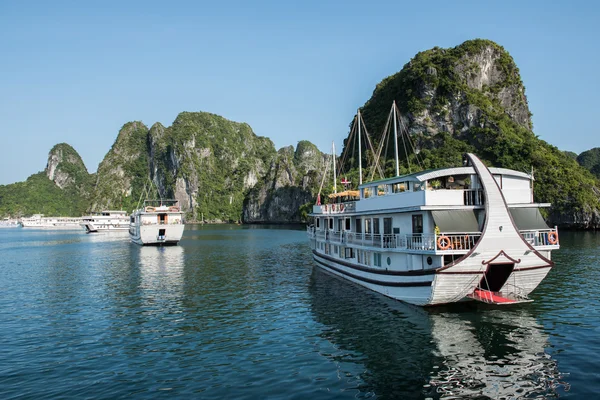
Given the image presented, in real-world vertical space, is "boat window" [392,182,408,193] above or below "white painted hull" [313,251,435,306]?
above

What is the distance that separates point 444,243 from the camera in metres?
22.1

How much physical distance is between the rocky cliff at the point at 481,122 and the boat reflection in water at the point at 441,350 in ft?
297

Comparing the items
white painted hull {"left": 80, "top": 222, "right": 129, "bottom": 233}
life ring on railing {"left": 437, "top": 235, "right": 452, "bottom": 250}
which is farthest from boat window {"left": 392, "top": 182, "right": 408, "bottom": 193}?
white painted hull {"left": 80, "top": 222, "right": 129, "bottom": 233}

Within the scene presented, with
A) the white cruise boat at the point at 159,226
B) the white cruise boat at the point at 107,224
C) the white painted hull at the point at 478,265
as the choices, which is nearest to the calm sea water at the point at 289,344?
the white painted hull at the point at 478,265

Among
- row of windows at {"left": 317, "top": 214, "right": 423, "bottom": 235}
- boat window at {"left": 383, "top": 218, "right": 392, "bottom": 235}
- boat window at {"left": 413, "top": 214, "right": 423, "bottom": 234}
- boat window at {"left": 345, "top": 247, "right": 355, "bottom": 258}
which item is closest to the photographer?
boat window at {"left": 413, "top": 214, "right": 423, "bottom": 234}

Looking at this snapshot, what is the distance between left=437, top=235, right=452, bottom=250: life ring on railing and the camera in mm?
22031

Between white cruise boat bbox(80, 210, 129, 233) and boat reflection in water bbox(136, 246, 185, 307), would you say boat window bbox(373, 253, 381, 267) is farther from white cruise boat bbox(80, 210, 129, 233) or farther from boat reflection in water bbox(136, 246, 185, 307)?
white cruise boat bbox(80, 210, 129, 233)

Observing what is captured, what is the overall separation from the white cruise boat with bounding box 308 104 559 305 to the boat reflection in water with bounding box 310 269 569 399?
1.21 meters

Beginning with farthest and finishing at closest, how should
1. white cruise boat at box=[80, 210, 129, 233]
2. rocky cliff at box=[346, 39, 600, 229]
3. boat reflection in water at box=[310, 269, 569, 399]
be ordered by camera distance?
white cruise boat at box=[80, 210, 129, 233], rocky cliff at box=[346, 39, 600, 229], boat reflection in water at box=[310, 269, 569, 399]

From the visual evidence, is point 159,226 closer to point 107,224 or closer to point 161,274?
point 161,274

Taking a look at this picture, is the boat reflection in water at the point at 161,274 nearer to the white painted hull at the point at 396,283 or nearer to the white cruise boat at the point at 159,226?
the white cruise boat at the point at 159,226

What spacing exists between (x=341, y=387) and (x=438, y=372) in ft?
12.4

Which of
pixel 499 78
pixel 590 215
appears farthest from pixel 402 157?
pixel 590 215

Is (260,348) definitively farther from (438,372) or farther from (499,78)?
(499,78)
